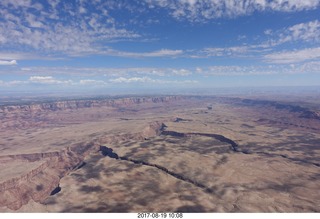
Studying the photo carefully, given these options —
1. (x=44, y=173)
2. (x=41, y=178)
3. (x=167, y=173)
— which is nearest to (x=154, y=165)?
(x=167, y=173)

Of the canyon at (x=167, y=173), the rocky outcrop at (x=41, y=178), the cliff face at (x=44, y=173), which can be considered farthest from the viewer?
the cliff face at (x=44, y=173)

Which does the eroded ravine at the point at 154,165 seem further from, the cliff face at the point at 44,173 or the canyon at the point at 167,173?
the cliff face at the point at 44,173

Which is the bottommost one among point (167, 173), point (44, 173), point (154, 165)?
point (44, 173)

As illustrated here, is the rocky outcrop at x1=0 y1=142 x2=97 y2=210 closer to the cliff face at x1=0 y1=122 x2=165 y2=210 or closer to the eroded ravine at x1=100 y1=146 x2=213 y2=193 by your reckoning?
the cliff face at x1=0 y1=122 x2=165 y2=210

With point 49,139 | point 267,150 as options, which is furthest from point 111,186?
point 49,139

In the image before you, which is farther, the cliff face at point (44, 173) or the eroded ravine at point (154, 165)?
the cliff face at point (44, 173)

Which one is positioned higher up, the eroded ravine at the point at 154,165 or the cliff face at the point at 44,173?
the eroded ravine at the point at 154,165

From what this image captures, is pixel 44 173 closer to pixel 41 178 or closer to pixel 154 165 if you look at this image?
pixel 41 178

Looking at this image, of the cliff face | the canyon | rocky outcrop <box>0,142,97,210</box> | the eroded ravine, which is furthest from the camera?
the cliff face

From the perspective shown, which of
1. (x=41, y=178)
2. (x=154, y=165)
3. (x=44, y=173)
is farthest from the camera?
(x=44, y=173)

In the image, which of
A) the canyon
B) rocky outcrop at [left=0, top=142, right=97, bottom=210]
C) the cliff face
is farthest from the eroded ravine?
rocky outcrop at [left=0, top=142, right=97, bottom=210]

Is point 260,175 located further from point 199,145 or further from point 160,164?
point 199,145

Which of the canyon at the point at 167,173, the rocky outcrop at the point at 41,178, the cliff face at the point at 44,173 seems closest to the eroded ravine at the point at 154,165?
the canyon at the point at 167,173
